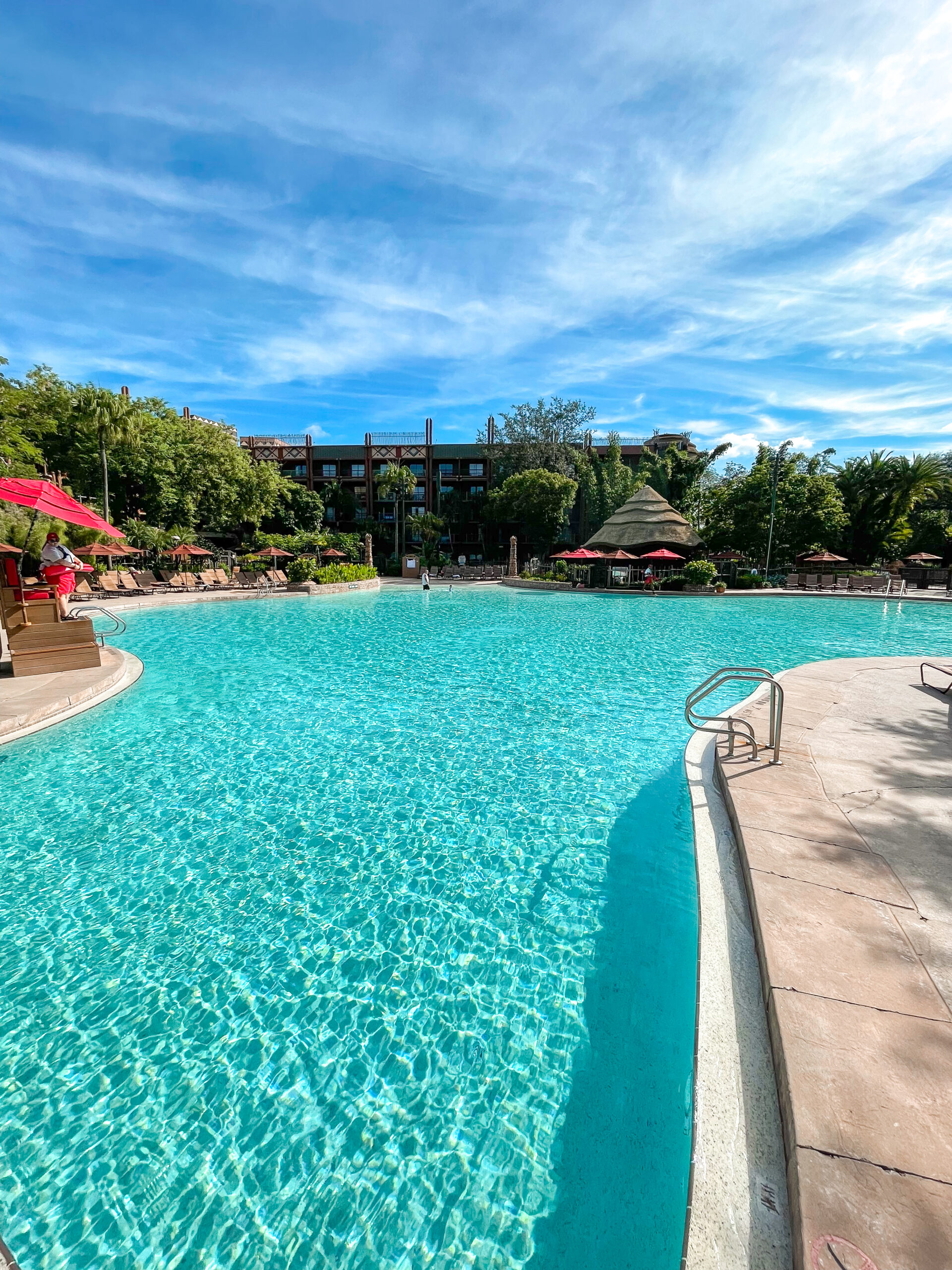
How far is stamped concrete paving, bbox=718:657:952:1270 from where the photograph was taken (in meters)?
1.71

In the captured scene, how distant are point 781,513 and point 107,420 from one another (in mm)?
36440

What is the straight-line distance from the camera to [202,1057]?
2902 mm

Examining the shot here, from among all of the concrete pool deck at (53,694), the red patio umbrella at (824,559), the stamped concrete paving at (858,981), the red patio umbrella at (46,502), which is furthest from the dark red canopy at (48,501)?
the red patio umbrella at (824,559)

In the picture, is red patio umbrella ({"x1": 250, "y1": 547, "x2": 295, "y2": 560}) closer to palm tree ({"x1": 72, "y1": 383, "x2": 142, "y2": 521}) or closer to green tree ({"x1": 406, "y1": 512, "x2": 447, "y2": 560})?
palm tree ({"x1": 72, "y1": 383, "x2": 142, "y2": 521})

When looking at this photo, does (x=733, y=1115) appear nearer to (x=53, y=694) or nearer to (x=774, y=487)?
(x=53, y=694)

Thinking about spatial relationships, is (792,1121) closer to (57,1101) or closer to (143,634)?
(57,1101)

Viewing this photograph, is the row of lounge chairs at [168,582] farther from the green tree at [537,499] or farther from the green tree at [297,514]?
the green tree at [537,499]

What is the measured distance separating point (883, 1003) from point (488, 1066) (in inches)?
73.9

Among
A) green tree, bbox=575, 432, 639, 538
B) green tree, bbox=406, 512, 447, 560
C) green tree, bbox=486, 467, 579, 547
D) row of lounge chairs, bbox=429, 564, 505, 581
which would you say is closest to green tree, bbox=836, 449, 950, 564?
green tree, bbox=575, 432, 639, 538

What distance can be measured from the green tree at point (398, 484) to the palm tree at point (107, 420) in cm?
2072

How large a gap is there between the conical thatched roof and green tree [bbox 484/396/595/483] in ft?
41.7

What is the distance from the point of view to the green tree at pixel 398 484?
47.1 meters

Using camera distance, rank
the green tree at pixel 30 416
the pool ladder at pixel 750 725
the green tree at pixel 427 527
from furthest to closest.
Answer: the green tree at pixel 427 527
the green tree at pixel 30 416
the pool ladder at pixel 750 725

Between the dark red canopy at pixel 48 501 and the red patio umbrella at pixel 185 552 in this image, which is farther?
the red patio umbrella at pixel 185 552
